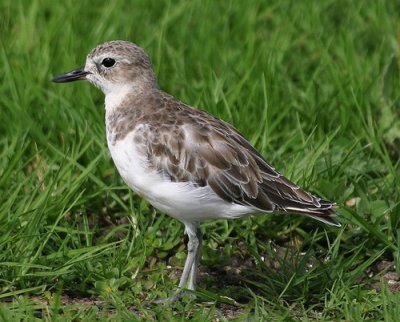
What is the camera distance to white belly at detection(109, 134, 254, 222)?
20.1 ft

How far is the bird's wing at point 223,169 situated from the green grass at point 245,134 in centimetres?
48

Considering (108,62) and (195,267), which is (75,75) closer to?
(108,62)

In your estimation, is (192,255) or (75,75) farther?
(75,75)

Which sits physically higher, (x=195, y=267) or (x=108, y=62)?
(x=108, y=62)

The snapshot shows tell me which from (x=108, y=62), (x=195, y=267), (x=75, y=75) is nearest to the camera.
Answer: (x=195, y=267)

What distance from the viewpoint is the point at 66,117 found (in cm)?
783

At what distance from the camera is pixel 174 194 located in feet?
20.0

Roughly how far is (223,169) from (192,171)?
0.65ft

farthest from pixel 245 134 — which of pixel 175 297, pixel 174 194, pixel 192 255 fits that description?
pixel 175 297

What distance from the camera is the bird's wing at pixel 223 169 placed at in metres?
6.19

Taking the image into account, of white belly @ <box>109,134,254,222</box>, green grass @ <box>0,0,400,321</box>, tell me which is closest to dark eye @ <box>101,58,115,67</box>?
green grass @ <box>0,0,400,321</box>

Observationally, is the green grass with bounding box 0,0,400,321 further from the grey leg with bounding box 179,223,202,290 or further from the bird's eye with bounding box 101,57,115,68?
the bird's eye with bounding box 101,57,115,68

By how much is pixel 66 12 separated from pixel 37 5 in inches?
14.1

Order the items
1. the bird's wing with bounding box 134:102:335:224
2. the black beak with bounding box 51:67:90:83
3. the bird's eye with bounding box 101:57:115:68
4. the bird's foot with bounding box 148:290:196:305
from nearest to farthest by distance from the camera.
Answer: the bird's foot with bounding box 148:290:196:305 < the bird's wing with bounding box 134:102:335:224 < the bird's eye with bounding box 101:57:115:68 < the black beak with bounding box 51:67:90:83
